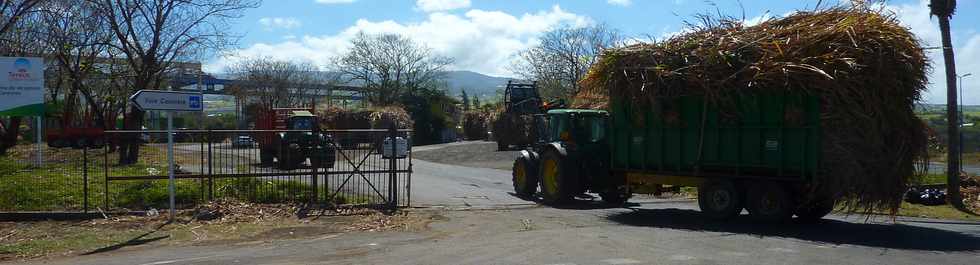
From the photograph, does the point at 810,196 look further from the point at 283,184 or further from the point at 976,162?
the point at 976,162

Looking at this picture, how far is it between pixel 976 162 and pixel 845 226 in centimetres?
3009

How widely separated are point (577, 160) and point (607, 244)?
6.42m

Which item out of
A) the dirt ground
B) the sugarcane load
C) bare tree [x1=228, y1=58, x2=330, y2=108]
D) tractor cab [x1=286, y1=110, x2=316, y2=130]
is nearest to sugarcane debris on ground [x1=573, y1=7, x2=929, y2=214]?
the sugarcane load

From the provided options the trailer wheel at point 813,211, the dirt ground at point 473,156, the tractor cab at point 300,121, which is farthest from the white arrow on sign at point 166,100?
the dirt ground at point 473,156

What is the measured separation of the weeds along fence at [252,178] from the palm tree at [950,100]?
11.9m

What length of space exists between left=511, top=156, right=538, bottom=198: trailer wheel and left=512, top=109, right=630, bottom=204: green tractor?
Result: 0.65 metres

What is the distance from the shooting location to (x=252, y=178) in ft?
55.5

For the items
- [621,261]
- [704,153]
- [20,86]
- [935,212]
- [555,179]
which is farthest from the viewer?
[20,86]

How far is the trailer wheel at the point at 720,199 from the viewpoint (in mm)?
14445

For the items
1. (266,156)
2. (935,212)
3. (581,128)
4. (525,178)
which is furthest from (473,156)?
(935,212)

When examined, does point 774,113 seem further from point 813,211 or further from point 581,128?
point 581,128

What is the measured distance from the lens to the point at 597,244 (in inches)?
460

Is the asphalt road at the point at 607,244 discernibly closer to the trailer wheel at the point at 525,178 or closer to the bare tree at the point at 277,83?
the trailer wheel at the point at 525,178

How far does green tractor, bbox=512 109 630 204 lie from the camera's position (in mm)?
17891
